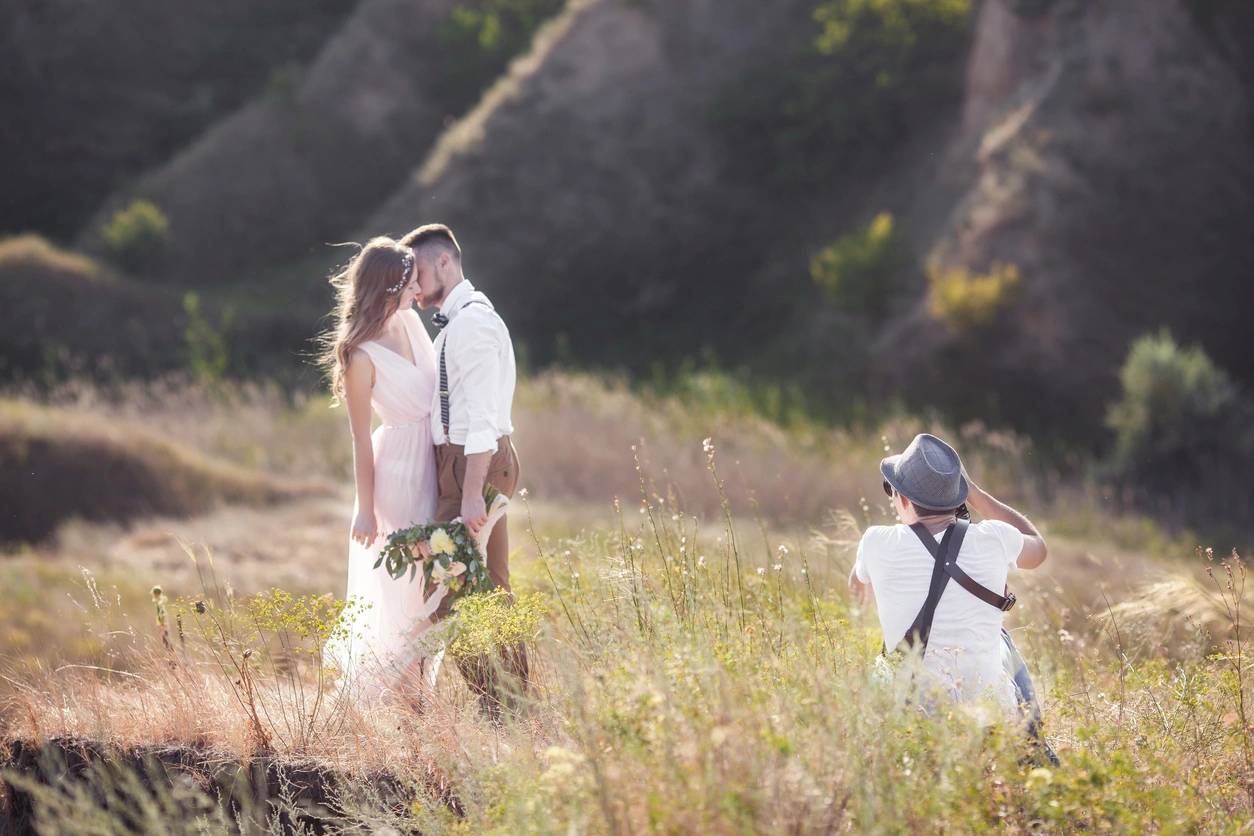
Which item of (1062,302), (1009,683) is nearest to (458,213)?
(1062,302)

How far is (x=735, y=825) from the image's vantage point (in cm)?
316

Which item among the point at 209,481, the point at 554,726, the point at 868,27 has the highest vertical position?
the point at 868,27

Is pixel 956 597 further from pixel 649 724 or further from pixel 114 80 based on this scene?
pixel 114 80

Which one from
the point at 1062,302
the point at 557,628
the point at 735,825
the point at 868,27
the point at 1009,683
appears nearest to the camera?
the point at 735,825

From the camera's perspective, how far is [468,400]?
5102 millimetres

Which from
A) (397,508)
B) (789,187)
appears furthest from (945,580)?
(789,187)

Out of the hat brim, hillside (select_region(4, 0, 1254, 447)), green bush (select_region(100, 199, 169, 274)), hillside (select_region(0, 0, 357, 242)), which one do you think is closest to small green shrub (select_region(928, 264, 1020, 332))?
hillside (select_region(4, 0, 1254, 447))

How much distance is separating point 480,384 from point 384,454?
626mm

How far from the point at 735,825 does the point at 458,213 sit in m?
24.6

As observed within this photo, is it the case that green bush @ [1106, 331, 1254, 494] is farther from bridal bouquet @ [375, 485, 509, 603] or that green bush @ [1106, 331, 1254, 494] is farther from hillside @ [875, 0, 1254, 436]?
bridal bouquet @ [375, 485, 509, 603]

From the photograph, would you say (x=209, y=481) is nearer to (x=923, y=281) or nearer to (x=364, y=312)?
(x=364, y=312)

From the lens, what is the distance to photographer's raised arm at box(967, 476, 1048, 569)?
422cm

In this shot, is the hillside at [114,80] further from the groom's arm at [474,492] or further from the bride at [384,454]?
the groom's arm at [474,492]

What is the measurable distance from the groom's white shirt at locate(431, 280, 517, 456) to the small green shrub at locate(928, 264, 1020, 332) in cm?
1555
